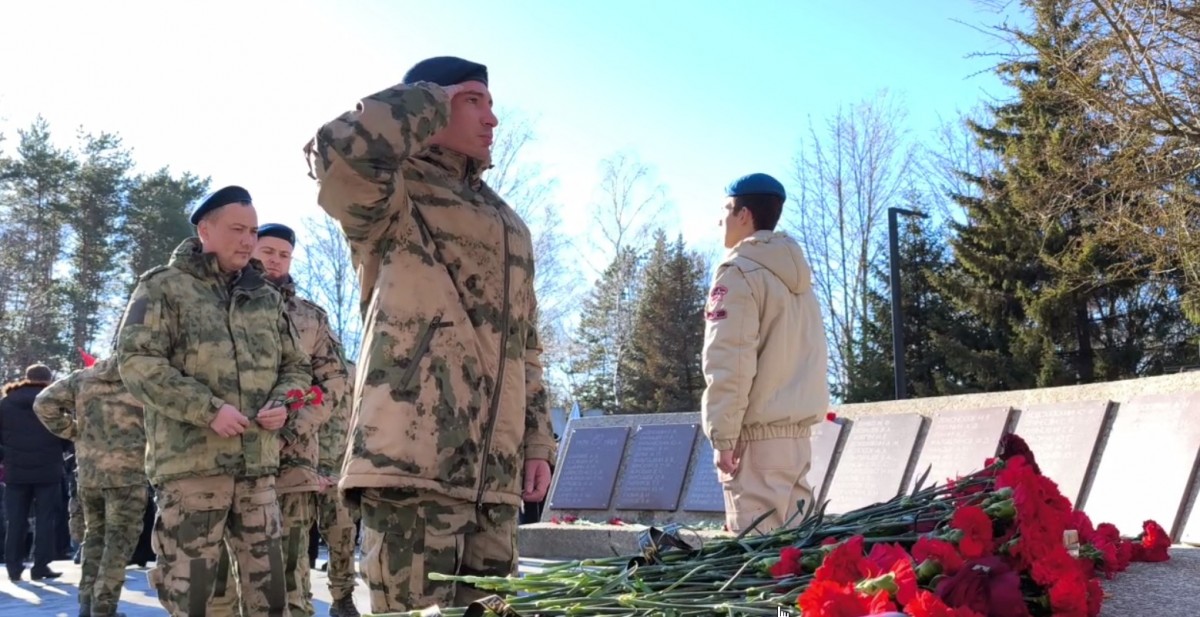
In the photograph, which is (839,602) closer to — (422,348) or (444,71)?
(422,348)

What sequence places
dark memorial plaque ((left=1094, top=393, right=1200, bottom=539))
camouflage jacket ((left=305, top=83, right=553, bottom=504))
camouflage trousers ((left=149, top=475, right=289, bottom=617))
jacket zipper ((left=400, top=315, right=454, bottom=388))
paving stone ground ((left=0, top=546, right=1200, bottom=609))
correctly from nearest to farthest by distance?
paving stone ground ((left=0, top=546, right=1200, bottom=609)), camouflage jacket ((left=305, top=83, right=553, bottom=504)), jacket zipper ((left=400, top=315, right=454, bottom=388)), camouflage trousers ((left=149, top=475, right=289, bottom=617)), dark memorial plaque ((left=1094, top=393, right=1200, bottom=539))

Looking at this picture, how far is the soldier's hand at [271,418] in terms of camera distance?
394 cm

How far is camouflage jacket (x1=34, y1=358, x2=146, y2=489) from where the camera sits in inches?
250

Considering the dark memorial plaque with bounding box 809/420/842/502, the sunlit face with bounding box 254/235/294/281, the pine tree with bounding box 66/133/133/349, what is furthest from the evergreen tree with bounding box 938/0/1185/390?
the pine tree with bounding box 66/133/133/349

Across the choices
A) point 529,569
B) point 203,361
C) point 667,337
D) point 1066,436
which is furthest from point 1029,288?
point 203,361

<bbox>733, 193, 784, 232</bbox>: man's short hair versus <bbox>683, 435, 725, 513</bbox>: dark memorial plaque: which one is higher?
<bbox>733, 193, 784, 232</bbox>: man's short hair

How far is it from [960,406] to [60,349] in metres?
29.8

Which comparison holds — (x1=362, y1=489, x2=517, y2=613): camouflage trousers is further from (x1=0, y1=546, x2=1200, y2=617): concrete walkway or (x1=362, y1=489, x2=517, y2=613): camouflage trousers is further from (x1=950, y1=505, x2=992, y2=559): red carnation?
(x1=0, y1=546, x2=1200, y2=617): concrete walkway

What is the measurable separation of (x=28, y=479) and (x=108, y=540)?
3.74 metres

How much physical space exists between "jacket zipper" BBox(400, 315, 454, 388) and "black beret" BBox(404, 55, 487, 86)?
2.04 feet

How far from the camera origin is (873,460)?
8211mm

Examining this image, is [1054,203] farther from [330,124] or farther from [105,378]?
[330,124]

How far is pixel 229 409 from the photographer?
3.77m

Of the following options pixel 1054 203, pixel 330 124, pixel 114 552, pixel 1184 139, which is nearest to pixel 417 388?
pixel 330 124
